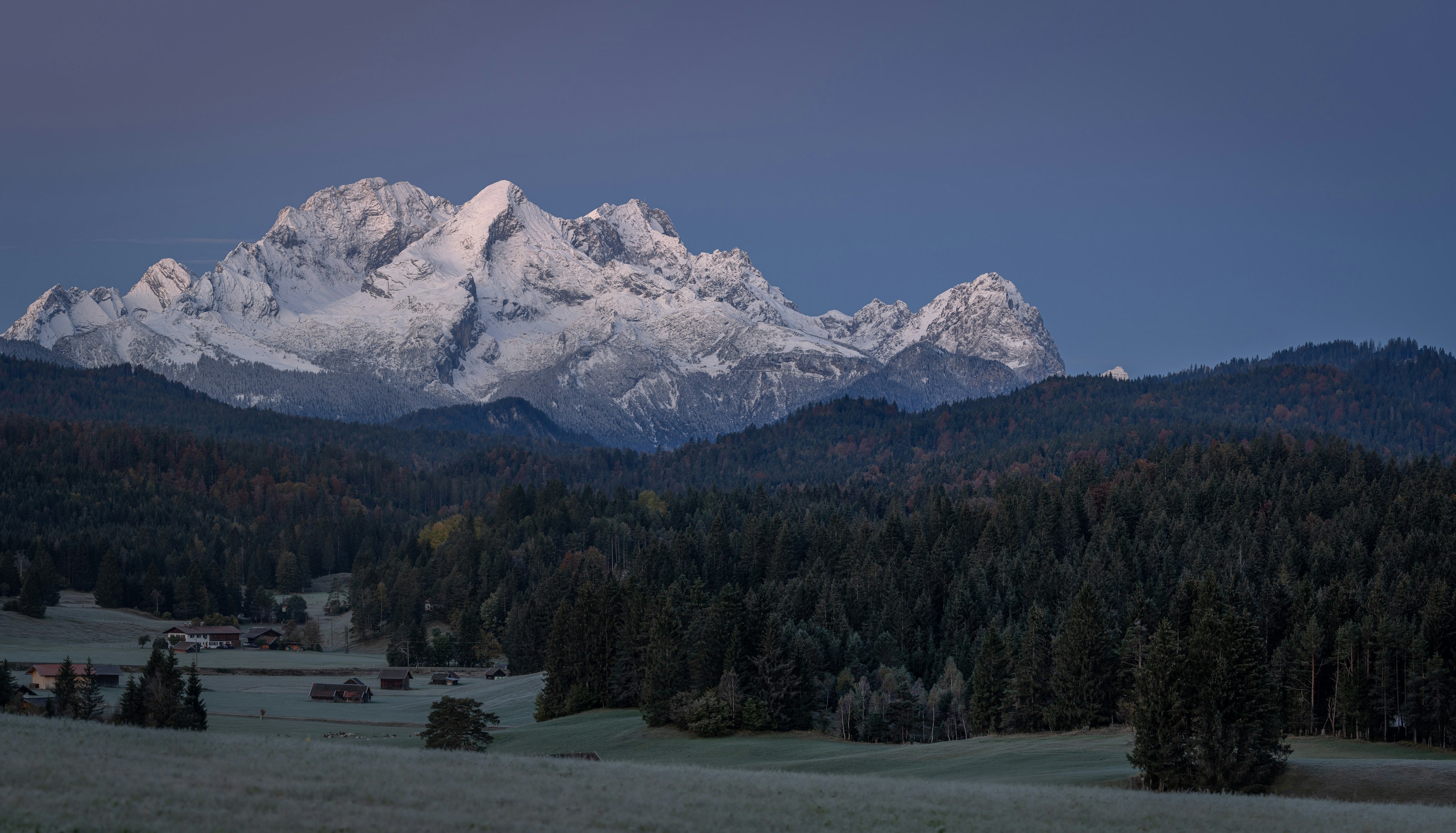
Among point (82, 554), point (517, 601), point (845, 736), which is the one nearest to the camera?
point (845, 736)

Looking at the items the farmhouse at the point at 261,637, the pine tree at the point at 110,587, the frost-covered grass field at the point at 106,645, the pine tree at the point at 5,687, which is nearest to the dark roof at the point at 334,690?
the frost-covered grass field at the point at 106,645

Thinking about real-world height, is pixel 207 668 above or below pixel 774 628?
below

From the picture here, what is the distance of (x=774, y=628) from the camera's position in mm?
79312

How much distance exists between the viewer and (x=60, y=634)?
456 ft

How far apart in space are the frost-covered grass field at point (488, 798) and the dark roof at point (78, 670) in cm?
6587

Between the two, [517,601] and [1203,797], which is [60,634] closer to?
[517,601]

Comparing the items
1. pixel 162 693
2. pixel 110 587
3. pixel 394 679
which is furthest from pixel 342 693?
pixel 110 587

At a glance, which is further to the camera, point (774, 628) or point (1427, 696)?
point (774, 628)

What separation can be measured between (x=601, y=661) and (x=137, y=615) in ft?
321

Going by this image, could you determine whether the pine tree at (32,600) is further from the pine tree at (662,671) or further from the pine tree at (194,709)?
the pine tree at (194,709)

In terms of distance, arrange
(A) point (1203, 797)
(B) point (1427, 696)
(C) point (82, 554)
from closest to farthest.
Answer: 1. (A) point (1203, 797)
2. (B) point (1427, 696)
3. (C) point (82, 554)

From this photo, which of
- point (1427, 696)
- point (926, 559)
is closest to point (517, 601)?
point (926, 559)

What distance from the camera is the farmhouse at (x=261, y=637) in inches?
5842

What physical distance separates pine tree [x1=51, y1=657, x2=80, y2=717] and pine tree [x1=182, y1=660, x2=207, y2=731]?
623 cm
